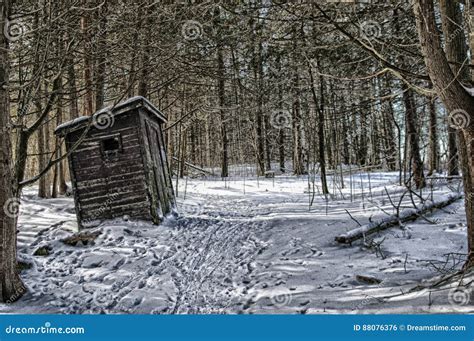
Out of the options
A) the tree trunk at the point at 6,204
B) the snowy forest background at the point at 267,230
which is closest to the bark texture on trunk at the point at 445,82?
the snowy forest background at the point at 267,230

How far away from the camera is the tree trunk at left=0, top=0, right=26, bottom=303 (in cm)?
421

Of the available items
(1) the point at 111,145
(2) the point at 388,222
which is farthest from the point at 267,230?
(1) the point at 111,145

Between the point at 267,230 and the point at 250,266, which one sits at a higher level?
the point at 267,230

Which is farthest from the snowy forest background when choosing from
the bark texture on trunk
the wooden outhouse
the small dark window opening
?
the small dark window opening

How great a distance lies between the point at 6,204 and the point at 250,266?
316cm

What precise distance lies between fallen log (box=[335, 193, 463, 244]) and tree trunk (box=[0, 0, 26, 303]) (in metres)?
4.28

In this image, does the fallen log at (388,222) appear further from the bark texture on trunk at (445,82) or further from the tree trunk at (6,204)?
the tree trunk at (6,204)

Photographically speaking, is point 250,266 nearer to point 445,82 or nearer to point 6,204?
point 6,204

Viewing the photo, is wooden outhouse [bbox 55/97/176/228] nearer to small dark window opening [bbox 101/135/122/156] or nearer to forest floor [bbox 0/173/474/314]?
small dark window opening [bbox 101/135/122/156]

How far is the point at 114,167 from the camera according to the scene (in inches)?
303

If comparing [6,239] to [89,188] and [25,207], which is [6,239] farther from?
[25,207]

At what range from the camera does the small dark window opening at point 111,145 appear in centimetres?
770

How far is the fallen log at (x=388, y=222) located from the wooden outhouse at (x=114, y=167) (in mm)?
4089

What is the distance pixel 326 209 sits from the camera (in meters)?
7.85
